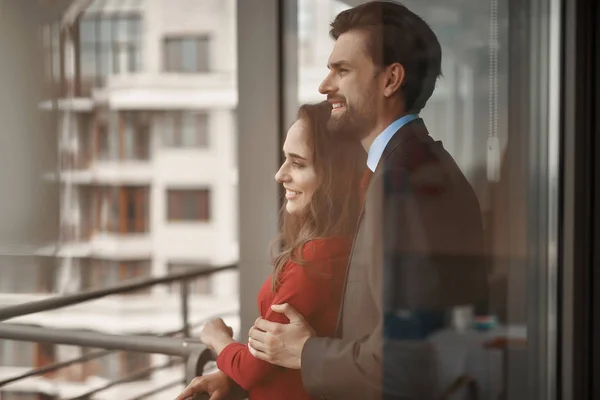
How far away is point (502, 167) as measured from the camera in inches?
63.9

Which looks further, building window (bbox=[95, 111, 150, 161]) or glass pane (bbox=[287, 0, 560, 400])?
glass pane (bbox=[287, 0, 560, 400])

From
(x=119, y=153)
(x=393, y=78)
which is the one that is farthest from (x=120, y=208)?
(x=393, y=78)

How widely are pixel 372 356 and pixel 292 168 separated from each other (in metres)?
0.41

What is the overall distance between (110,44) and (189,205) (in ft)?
1.08

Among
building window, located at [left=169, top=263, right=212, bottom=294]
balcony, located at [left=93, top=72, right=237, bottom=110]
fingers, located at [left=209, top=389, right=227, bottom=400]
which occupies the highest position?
balcony, located at [left=93, top=72, right=237, bottom=110]

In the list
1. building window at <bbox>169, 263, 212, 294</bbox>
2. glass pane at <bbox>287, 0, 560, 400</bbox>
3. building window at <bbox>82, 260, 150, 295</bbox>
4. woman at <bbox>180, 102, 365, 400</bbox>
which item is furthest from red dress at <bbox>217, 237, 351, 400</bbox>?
glass pane at <bbox>287, 0, 560, 400</bbox>

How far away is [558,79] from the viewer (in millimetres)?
1726

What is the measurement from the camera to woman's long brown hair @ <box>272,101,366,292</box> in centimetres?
130

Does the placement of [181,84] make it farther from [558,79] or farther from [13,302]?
[558,79]

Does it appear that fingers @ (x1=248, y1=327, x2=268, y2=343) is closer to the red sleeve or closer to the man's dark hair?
the red sleeve

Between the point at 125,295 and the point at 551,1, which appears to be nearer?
the point at 125,295

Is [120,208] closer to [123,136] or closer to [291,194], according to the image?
[123,136]

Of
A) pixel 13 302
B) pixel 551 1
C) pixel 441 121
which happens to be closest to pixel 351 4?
pixel 441 121

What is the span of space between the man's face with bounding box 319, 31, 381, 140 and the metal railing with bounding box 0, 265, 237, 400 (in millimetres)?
363
